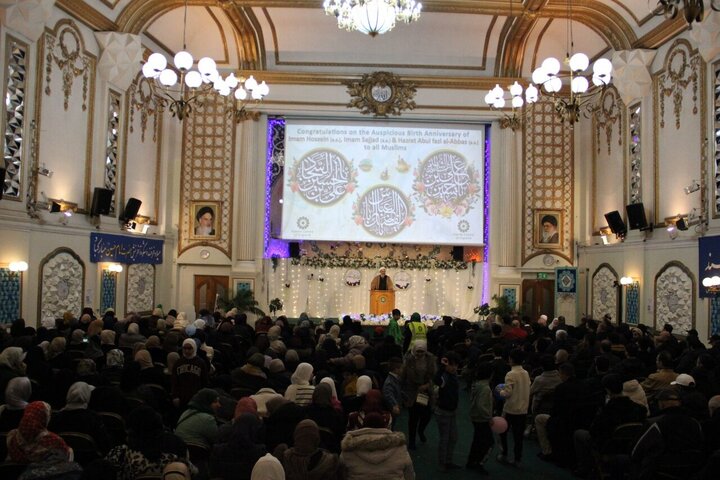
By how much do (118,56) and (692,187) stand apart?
11844 mm

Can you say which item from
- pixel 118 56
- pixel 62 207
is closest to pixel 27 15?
pixel 118 56

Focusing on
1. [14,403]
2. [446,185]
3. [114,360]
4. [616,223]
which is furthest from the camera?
[446,185]

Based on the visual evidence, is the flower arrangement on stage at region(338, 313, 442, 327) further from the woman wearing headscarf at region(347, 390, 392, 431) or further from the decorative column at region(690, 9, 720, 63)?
the woman wearing headscarf at region(347, 390, 392, 431)

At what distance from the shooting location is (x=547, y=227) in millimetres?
17406

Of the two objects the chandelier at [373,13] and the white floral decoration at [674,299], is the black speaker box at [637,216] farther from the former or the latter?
the chandelier at [373,13]

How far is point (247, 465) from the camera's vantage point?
11.8 ft

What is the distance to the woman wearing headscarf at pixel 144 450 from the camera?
3.31 meters

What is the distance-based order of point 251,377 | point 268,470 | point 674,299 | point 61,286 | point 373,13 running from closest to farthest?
point 268,470, point 251,377, point 373,13, point 61,286, point 674,299

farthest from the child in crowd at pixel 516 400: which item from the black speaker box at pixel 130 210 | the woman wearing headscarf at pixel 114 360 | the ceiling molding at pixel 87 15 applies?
the ceiling molding at pixel 87 15

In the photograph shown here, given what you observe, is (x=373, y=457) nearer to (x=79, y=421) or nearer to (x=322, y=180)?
(x=79, y=421)

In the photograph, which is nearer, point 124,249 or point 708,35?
point 708,35

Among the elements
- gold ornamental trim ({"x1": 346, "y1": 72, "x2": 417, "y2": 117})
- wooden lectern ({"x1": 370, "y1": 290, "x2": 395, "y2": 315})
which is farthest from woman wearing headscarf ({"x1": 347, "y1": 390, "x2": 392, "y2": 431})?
gold ornamental trim ({"x1": 346, "y1": 72, "x2": 417, "y2": 117})

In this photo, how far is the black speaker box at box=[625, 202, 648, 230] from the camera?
1344 centimetres

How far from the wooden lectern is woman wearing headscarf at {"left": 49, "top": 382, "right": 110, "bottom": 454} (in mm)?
13381
